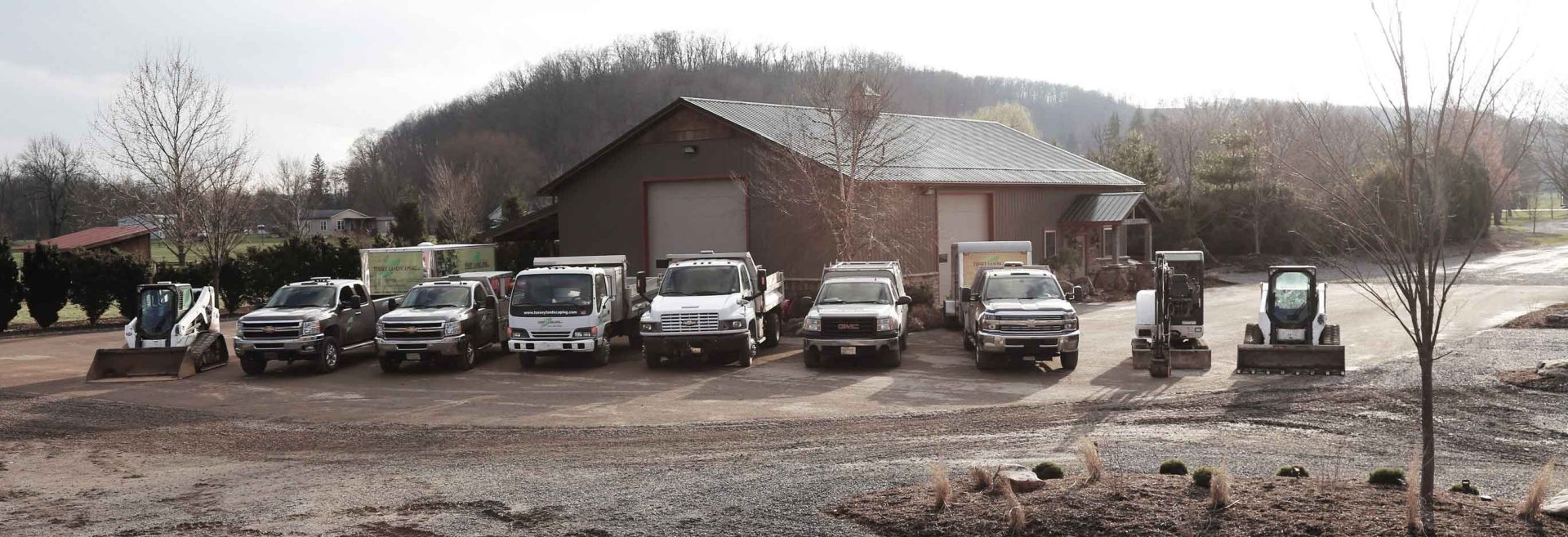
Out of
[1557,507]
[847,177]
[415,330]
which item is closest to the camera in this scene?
[1557,507]

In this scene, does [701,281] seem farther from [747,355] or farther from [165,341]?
[165,341]

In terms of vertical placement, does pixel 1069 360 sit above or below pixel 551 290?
below

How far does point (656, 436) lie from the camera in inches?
536

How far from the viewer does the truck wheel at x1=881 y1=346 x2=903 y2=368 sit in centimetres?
1992

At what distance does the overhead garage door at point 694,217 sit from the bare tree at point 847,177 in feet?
3.85

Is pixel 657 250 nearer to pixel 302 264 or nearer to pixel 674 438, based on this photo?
pixel 302 264

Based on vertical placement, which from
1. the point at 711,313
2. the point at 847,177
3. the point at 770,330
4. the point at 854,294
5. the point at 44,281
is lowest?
the point at 770,330

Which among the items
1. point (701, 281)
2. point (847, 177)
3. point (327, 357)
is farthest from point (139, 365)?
point (847, 177)

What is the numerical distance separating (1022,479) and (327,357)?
1596cm

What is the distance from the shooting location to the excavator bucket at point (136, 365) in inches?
807

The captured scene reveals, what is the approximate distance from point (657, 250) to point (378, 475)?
75.3 feet

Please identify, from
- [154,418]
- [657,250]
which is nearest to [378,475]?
[154,418]

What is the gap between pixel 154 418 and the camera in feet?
52.7

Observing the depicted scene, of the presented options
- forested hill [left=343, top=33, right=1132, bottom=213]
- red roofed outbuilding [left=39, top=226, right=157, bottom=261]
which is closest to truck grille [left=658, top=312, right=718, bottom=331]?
red roofed outbuilding [left=39, top=226, right=157, bottom=261]
